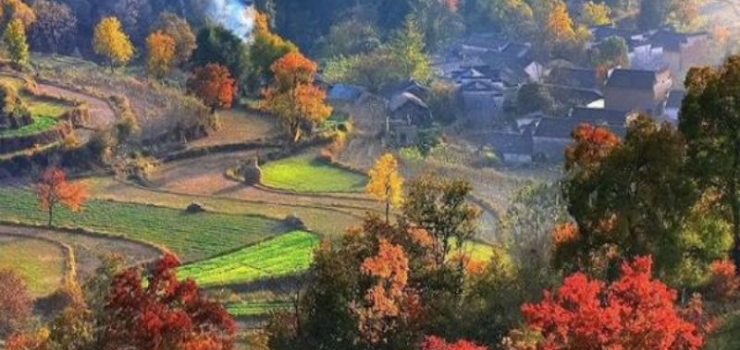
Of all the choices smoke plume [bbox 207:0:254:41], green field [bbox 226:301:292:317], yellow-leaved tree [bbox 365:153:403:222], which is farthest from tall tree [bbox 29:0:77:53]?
green field [bbox 226:301:292:317]

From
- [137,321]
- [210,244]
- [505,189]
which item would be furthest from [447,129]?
[137,321]

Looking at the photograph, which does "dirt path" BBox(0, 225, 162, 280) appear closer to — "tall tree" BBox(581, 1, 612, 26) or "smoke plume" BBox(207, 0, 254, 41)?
"smoke plume" BBox(207, 0, 254, 41)

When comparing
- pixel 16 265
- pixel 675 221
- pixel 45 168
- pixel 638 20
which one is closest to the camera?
pixel 675 221

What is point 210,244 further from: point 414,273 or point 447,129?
point 447,129

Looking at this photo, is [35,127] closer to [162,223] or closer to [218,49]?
[162,223]

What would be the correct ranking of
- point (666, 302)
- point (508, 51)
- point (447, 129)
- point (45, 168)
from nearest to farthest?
point (666, 302)
point (45, 168)
point (447, 129)
point (508, 51)

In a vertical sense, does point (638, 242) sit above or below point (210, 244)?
above
